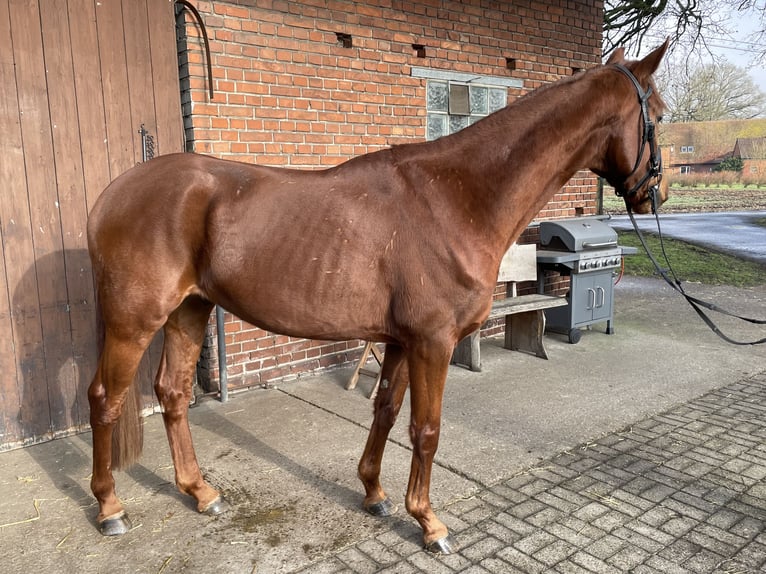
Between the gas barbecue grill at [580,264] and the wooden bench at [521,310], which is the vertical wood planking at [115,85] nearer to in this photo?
the wooden bench at [521,310]

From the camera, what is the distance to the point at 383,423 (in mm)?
2832

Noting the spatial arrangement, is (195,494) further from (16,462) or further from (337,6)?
(337,6)

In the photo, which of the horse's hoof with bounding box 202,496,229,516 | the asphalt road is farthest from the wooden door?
the asphalt road

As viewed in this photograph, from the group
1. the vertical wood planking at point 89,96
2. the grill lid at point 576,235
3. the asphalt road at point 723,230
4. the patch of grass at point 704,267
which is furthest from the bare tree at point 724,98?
the vertical wood planking at point 89,96

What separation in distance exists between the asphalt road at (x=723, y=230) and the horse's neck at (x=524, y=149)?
39.5ft

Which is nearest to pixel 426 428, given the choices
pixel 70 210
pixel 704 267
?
pixel 70 210

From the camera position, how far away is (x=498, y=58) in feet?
19.9

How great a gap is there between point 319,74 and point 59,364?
9.87ft

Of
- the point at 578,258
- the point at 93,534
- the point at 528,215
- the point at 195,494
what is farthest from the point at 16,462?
the point at 578,258

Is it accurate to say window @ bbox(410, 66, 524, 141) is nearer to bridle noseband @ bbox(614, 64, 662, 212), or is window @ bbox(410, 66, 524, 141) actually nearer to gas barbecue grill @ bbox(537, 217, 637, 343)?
gas barbecue grill @ bbox(537, 217, 637, 343)

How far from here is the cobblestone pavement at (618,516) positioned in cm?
243

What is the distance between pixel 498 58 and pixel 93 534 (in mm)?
5596

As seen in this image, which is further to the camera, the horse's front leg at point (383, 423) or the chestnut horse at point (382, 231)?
the horse's front leg at point (383, 423)

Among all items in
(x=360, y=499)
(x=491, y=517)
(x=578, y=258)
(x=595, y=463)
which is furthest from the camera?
(x=578, y=258)
